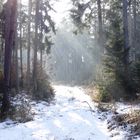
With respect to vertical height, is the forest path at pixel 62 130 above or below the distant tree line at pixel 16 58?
below

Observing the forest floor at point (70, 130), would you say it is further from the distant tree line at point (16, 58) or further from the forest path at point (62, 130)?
the distant tree line at point (16, 58)

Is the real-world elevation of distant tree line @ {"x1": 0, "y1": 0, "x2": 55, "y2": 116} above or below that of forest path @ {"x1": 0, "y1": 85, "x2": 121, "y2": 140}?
above

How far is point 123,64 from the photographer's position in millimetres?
19891

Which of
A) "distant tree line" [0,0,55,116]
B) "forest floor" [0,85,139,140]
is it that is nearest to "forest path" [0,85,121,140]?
"forest floor" [0,85,139,140]

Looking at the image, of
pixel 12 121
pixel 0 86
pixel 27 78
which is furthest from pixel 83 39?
pixel 12 121

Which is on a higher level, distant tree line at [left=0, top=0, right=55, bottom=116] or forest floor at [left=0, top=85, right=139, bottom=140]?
distant tree line at [left=0, top=0, right=55, bottom=116]

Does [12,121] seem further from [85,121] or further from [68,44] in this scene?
[68,44]

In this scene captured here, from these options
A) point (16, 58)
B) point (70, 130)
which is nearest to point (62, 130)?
point (70, 130)

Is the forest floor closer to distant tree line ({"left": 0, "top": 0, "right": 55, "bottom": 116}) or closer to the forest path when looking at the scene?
the forest path

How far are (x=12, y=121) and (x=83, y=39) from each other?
226ft

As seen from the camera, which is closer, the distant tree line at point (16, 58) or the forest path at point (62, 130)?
the forest path at point (62, 130)

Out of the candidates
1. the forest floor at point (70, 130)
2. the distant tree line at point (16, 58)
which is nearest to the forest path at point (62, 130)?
the forest floor at point (70, 130)

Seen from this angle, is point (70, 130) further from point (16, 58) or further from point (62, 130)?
point (16, 58)

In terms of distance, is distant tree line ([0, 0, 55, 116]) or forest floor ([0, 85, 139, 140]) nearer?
forest floor ([0, 85, 139, 140])
